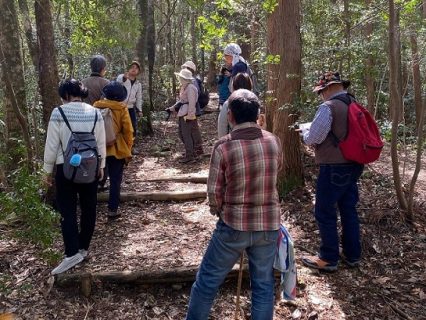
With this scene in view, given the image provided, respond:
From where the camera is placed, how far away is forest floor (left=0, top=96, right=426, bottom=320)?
161 inches

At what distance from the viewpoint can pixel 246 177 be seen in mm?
3107

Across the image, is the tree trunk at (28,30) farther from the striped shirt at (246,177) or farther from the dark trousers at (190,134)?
the striped shirt at (246,177)

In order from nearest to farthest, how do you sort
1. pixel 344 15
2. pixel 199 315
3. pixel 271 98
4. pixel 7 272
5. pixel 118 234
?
pixel 199 315
pixel 7 272
pixel 118 234
pixel 271 98
pixel 344 15

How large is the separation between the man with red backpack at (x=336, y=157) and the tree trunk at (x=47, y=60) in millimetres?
3392

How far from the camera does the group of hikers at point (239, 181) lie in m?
3.13

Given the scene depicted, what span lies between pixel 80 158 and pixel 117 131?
59.3 inches

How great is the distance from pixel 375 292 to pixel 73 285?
3021 millimetres

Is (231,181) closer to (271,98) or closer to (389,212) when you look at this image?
(389,212)

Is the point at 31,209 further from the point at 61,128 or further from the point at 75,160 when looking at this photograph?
Answer: the point at 61,128

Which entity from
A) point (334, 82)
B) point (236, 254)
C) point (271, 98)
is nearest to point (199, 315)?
point (236, 254)

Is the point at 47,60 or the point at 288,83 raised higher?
the point at 47,60

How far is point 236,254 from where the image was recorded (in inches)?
128

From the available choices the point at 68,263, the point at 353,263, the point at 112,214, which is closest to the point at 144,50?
the point at 112,214

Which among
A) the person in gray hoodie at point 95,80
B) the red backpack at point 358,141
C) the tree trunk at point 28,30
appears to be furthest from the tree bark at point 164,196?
the tree trunk at point 28,30
